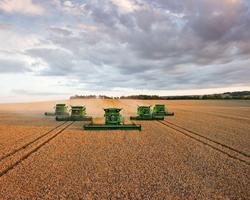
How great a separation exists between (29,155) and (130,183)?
16.8 ft

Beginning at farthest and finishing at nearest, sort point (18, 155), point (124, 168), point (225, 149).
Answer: point (225, 149)
point (18, 155)
point (124, 168)

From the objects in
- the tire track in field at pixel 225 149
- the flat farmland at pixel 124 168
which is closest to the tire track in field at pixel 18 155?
the flat farmland at pixel 124 168

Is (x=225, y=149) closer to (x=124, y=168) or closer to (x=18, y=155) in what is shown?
(x=124, y=168)

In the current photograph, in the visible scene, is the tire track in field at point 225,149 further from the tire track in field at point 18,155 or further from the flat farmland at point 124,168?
the tire track in field at point 18,155

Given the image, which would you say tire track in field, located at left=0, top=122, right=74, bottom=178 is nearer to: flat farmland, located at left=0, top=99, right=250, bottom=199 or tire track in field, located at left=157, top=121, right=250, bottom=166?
flat farmland, located at left=0, top=99, right=250, bottom=199

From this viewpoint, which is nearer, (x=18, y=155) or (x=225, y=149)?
Result: (x=18, y=155)

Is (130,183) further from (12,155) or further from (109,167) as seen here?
(12,155)

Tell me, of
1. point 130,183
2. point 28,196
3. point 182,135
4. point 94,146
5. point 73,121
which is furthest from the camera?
point 73,121

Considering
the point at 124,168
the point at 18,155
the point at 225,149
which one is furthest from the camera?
the point at 225,149

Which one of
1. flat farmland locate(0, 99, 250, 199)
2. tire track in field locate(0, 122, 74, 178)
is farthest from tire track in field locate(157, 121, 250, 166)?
tire track in field locate(0, 122, 74, 178)

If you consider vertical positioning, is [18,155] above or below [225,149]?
above

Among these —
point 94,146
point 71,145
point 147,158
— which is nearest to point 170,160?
point 147,158

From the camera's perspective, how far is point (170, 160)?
37.3ft

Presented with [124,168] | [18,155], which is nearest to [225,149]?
[124,168]
